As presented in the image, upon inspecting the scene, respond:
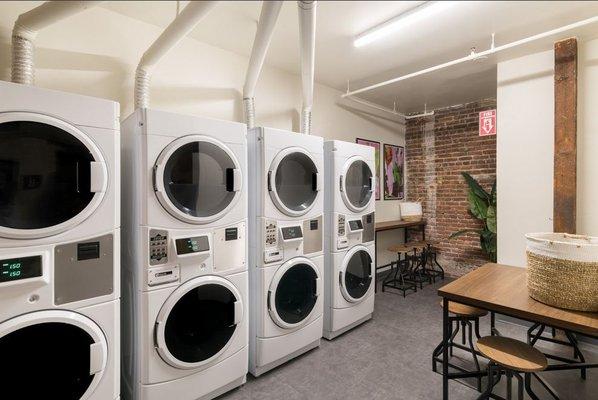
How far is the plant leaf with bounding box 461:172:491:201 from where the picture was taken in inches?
162

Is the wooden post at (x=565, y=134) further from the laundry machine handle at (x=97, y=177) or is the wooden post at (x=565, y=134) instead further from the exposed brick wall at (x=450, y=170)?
the laundry machine handle at (x=97, y=177)

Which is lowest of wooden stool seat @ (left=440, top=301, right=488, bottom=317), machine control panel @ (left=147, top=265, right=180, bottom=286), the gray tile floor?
the gray tile floor

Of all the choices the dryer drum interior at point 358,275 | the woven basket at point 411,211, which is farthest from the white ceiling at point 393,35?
the dryer drum interior at point 358,275

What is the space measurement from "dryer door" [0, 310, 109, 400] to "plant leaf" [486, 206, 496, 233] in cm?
446

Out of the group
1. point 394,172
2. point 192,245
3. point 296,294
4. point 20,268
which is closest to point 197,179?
point 192,245

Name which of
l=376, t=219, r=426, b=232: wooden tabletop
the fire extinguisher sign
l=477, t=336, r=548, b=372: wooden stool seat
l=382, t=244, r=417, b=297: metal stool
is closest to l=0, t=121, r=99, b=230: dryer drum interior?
l=477, t=336, r=548, b=372: wooden stool seat

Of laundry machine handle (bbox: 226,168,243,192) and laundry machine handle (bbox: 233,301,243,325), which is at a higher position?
laundry machine handle (bbox: 226,168,243,192)

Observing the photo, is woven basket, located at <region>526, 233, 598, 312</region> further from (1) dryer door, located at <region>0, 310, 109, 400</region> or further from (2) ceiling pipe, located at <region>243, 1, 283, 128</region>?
(1) dryer door, located at <region>0, 310, 109, 400</region>

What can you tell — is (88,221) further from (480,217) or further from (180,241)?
(480,217)

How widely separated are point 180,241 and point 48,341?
0.73m

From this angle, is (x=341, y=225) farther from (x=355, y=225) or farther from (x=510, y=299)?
(x=510, y=299)

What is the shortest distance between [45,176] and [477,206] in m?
4.73

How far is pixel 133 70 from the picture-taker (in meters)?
2.18

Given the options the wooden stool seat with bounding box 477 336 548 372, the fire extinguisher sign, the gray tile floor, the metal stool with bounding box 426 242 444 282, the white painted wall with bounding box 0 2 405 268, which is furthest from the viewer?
the metal stool with bounding box 426 242 444 282
